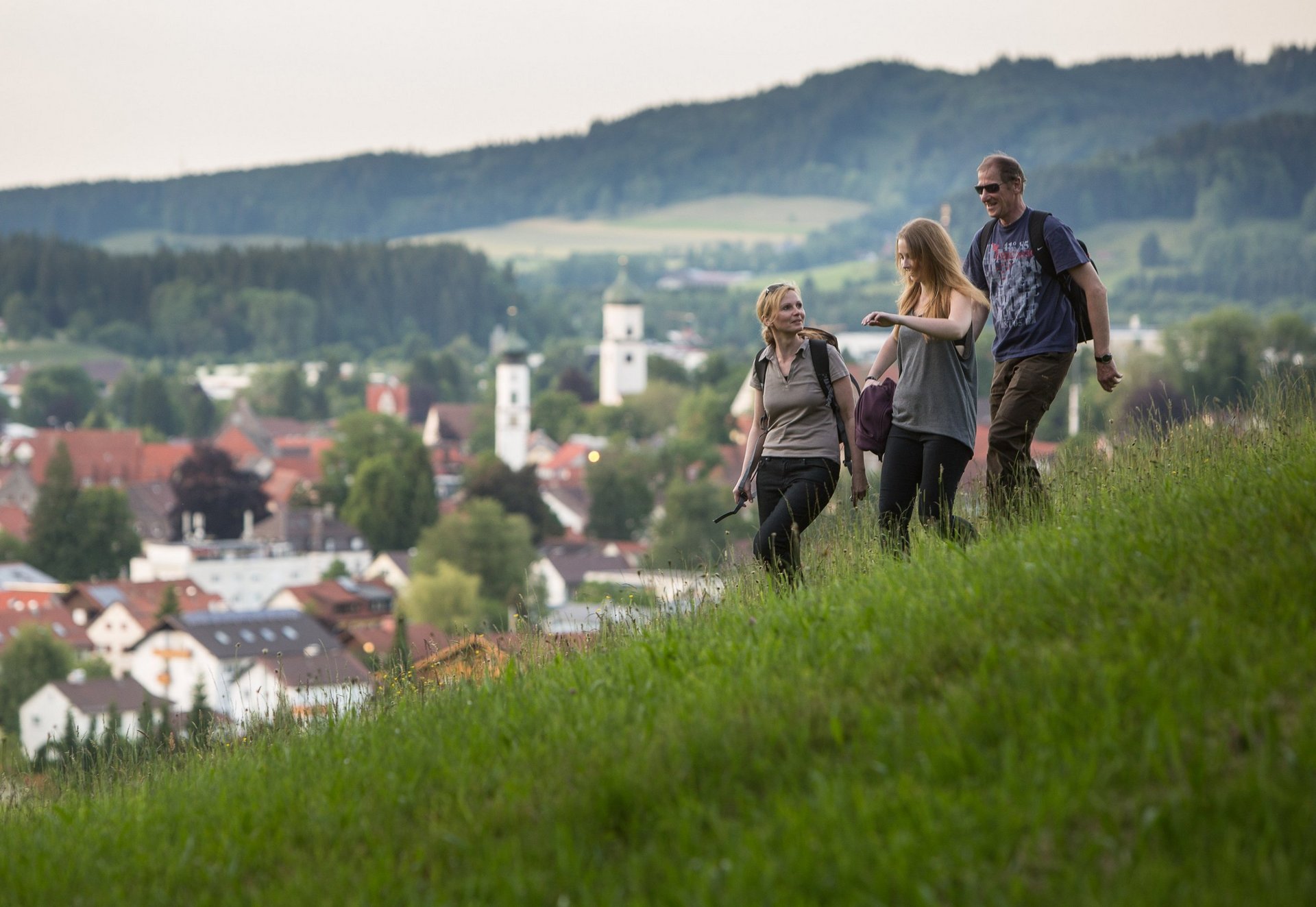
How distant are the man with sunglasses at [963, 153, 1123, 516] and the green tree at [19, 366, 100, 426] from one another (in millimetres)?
150263

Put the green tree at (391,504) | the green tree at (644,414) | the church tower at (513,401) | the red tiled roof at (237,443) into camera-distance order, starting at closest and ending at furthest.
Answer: the green tree at (391,504), the green tree at (644,414), the church tower at (513,401), the red tiled roof at (237,443)

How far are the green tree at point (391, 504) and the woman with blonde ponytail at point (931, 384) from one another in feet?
264

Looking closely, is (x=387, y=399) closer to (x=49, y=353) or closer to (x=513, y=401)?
(x=513, y=401)

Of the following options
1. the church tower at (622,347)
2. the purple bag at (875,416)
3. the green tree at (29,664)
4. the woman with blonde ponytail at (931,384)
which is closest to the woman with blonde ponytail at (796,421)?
the purple bag at (875,416)

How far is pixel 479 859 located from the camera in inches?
152

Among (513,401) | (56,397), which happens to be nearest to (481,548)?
(513,401)

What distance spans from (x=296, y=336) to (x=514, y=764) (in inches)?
7741

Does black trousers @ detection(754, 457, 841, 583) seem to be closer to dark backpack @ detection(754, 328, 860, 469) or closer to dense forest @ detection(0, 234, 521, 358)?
dark backpack @ detection(754, 328, 860, 469)

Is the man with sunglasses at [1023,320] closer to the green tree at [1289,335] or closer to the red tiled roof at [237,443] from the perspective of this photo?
the green tree at [1289,335]

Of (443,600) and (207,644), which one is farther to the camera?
(443,600)

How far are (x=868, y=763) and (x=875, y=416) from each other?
2.80 m

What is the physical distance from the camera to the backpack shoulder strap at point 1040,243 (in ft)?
21.1

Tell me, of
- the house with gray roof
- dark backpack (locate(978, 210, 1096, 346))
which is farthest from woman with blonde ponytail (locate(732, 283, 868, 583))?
the house with gray roof

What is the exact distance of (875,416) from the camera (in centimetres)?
648
